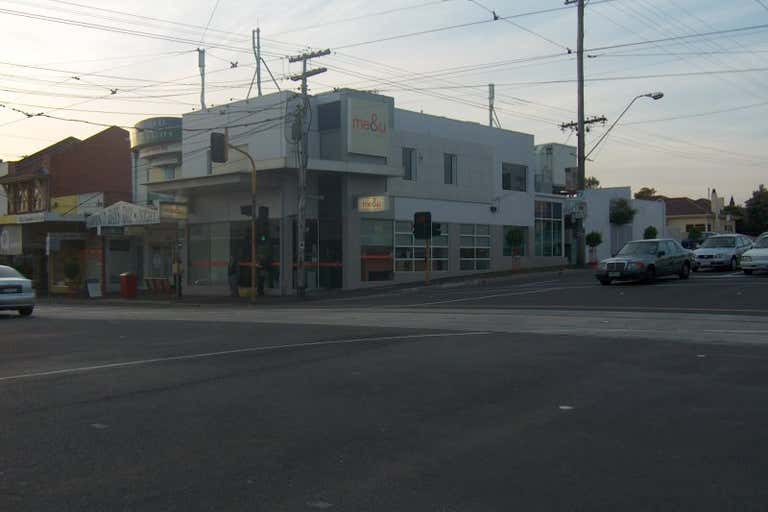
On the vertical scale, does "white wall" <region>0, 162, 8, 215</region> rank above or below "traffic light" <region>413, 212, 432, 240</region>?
above

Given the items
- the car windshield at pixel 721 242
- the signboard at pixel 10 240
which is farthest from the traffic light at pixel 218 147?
the signboard at pixel 10 240

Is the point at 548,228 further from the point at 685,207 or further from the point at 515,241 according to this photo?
the point at 685,207

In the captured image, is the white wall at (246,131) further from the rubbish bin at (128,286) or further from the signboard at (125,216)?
the rubbish bin at (128,286)

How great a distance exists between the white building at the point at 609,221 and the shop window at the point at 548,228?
3.59 m

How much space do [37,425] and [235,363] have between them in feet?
12.9

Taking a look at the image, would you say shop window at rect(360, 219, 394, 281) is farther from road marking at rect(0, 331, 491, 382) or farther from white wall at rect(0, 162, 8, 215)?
→ white wall at rect(0, 162, 8, 215)

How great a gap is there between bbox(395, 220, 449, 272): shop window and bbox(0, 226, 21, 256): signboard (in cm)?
2351

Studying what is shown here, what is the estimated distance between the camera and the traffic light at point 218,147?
26.5 meters

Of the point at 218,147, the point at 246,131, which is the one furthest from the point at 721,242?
the point at 218,147

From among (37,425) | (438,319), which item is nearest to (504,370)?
(37,425)

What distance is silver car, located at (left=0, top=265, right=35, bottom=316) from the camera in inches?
830

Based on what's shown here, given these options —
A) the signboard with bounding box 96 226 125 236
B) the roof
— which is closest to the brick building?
the signboard with bounding box 96 226 125 236

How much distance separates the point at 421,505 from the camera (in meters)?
4.87

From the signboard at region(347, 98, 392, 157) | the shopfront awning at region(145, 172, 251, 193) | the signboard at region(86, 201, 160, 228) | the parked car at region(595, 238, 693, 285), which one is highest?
the signboard at region(347, 98, 392, 157)
